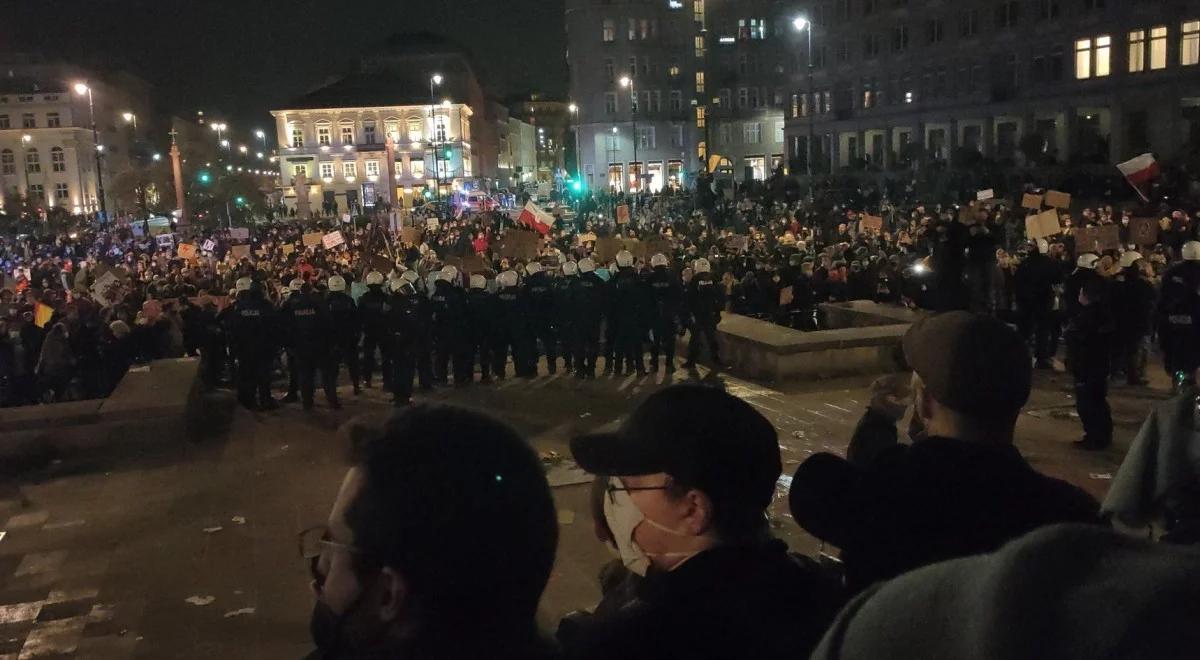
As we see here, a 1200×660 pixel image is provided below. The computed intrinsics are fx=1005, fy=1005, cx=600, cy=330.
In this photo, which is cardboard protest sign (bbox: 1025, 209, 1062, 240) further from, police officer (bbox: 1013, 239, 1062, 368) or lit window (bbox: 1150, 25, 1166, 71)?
lit window (bbox: 1150, 25, 1166, 71)

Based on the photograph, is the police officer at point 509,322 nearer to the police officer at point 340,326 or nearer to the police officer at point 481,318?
the police officer at point 481,318

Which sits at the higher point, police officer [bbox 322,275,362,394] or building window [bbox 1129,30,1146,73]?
building window [bbox 1129,30,1146,73]

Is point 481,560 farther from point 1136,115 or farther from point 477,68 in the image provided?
point 477,68

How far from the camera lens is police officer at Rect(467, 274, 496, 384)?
14547mm

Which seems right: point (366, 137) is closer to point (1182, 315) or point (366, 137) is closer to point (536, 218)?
point (536, 218)

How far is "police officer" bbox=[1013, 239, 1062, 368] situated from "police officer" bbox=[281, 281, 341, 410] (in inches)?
381

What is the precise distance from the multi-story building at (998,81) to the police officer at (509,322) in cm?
3730

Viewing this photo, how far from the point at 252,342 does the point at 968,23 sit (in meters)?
55.7

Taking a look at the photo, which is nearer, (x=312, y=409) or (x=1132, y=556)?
(x=1132, y=556)

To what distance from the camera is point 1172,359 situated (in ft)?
Answer: 36.8

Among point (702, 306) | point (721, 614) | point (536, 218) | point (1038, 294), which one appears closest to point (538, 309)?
point (702, 306)

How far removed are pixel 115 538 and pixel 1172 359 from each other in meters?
11.0

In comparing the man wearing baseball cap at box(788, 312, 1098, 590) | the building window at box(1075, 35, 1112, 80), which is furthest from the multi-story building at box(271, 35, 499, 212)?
the man wearing baseball cap at box(788, 312, 1098, 590)

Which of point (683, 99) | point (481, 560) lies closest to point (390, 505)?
point (481, 560)
